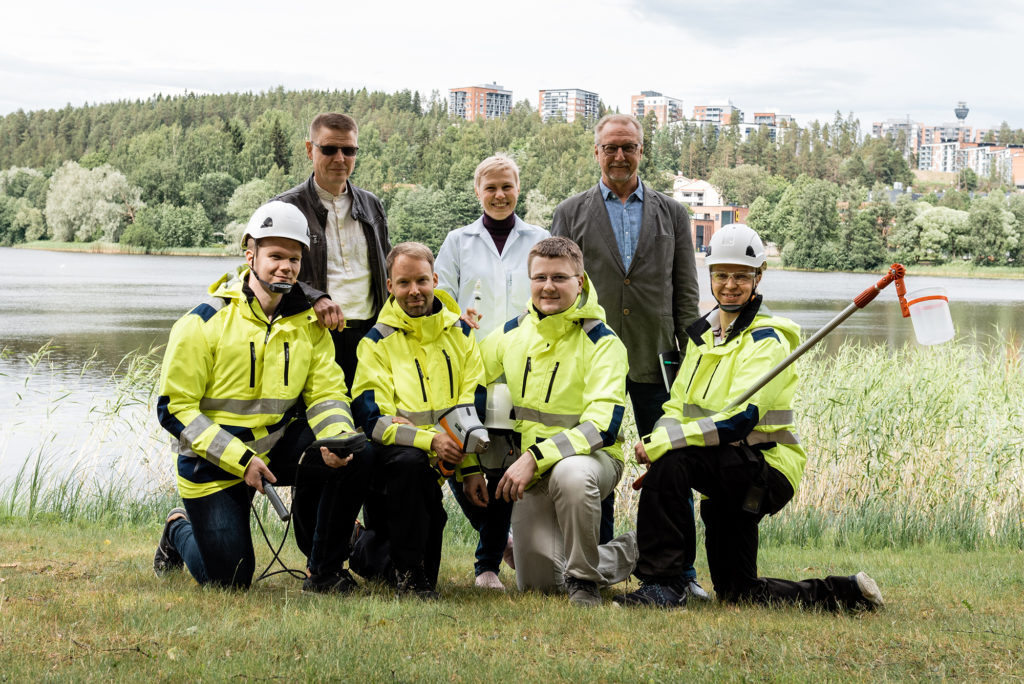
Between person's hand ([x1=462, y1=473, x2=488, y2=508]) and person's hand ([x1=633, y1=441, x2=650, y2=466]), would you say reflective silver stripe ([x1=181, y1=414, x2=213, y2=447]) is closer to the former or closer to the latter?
person's hand ([x1=462, y1=473, x2=488, y2=508])

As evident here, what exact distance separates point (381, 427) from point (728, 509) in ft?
5.35

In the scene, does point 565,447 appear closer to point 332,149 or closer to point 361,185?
point 332,149

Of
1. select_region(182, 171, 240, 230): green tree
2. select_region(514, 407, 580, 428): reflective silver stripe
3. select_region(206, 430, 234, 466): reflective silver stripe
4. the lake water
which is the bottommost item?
the lake water

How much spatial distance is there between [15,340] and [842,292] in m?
38.6

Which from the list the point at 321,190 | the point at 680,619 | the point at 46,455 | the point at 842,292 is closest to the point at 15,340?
the point at 46,455

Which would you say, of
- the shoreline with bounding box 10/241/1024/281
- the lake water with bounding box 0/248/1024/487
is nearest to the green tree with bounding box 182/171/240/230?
the shoreline with bounding box 10/241/1024/281

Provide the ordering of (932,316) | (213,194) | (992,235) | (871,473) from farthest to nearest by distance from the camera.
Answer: (213,194) → (992,235) → (871,473) → (932,316)

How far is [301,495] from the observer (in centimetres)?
455

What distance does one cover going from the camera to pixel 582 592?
4371mm

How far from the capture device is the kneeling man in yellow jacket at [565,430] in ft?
14.3

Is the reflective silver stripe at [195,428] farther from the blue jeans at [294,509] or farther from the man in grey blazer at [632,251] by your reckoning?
the man in grey blazer at [632,251]

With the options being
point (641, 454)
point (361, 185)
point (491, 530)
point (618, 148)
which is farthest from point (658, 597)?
point (361, 185)

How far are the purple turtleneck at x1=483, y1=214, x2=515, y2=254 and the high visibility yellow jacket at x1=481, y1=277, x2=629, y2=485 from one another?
880 millimetres

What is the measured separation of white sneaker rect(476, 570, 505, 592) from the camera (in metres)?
4.75
